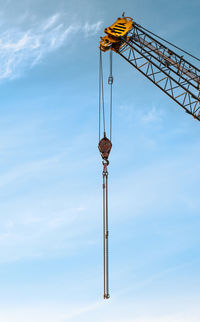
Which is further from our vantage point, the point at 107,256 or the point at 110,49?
the point at 110,49

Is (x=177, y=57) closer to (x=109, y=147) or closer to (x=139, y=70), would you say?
(x=139, y=70)

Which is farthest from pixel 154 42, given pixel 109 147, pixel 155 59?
pixel 109 147

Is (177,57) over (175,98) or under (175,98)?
over

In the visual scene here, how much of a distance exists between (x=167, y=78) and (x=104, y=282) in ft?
52.0

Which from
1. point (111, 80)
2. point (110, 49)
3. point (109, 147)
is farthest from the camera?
point (110, 49)

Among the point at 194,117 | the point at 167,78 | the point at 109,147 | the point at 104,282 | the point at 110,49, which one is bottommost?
the point at 104,282

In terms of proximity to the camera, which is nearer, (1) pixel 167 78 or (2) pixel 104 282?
(2) pixel 104 282

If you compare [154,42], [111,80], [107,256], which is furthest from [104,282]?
[154,42]

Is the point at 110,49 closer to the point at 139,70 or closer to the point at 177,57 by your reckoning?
the point at 139,70

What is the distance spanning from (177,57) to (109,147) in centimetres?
1022

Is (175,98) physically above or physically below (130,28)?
below

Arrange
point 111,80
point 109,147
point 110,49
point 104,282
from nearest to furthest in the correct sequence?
point 104,282
point 109,147
point 111,80
point 110,49

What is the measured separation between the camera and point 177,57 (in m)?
27.9

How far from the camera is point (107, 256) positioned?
17.7 meters
